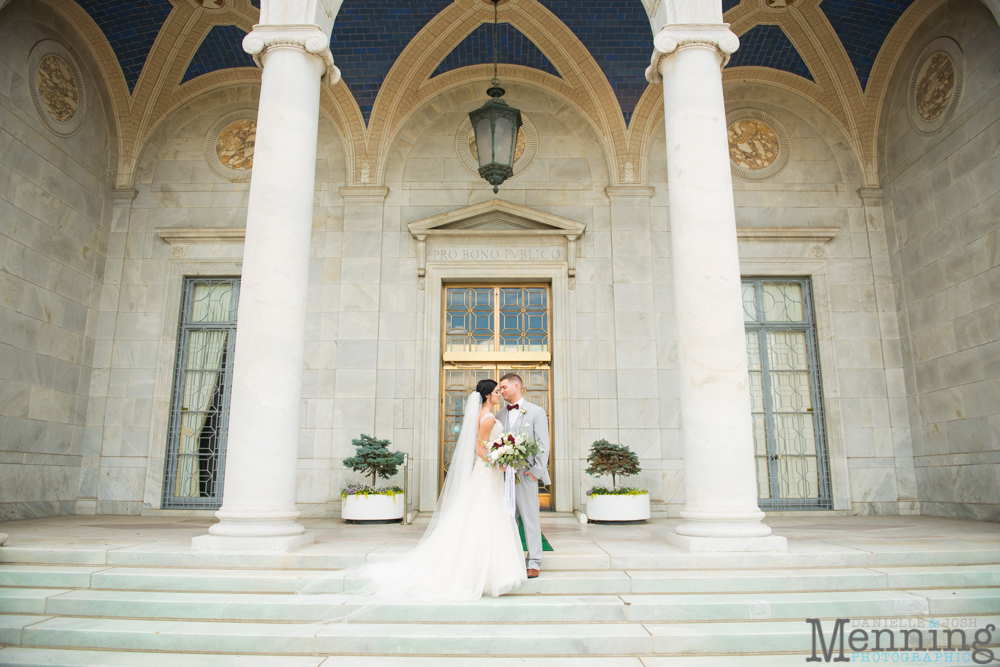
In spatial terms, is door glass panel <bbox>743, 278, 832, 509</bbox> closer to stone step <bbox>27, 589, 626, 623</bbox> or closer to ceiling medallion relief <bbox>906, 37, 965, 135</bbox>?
ceiling medallion relief <bbox>906, 37, 965, 135</bbox>

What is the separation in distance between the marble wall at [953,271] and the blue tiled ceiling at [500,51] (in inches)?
265

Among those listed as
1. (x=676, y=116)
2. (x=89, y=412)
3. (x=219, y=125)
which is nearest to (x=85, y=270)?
(x=89, y=412)

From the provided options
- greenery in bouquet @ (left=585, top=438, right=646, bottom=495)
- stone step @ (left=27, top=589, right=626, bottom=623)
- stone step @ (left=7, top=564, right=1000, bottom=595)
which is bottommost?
stone step @ (left=27, top=589, right=626, bottom=623)

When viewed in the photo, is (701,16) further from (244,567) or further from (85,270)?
(85,270)

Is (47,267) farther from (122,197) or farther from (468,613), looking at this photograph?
(468,613)

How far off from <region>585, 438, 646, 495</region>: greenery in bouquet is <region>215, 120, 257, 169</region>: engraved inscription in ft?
A: 28.1

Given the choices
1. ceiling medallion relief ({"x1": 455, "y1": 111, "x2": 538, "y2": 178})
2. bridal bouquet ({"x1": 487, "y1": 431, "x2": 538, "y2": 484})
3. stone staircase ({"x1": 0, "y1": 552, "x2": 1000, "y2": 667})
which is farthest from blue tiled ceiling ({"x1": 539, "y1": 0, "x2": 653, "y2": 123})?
stone staircase ({"x1": 0, "y1": 552, "x2": 1000, "y2": 667})

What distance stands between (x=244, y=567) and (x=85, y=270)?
839 centimetres

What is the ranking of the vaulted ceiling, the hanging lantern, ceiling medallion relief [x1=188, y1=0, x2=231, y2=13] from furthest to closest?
the vaulted ceiling < ceiling medallion relief [x1=188, y1=0, x2=231, y2=13] < the hanging lantern

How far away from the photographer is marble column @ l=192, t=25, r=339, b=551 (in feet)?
22.1

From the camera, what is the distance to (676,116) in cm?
766

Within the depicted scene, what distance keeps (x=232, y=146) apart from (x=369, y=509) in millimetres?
7715

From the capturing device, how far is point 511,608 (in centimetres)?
534

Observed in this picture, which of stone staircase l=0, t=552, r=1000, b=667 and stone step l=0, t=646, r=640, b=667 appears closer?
stone step l=0, t=646, r=640, b=667
